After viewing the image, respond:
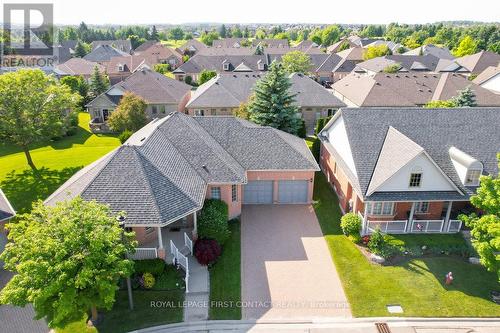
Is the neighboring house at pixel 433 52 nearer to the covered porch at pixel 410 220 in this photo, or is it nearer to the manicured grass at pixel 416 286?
the covered porch at pixel 410 220

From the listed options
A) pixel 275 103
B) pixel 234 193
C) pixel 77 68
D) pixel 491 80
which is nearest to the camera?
pixel 234 193

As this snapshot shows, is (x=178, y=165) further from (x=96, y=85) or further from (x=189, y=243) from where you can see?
(x=96, y=85)

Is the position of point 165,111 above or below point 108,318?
above

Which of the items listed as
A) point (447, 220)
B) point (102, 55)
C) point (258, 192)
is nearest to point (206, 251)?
point (258, 192)

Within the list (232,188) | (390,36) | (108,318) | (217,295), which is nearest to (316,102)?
(232,188)

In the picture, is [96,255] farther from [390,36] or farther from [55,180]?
[390,36]

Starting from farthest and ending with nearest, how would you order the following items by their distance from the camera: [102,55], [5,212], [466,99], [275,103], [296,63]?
[102,55] → [296,63] → [466,99] → [275,103] → [5,212]

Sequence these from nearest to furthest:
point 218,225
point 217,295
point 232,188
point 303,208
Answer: point 217,295 → point 218,225 → point 232,188 → point 303,208
